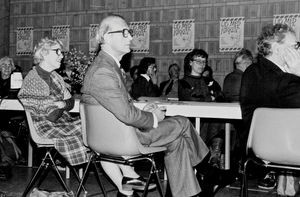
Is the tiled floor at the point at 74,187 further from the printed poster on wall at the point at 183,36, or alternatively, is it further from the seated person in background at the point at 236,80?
the printed poster on wall at the point at 183,36

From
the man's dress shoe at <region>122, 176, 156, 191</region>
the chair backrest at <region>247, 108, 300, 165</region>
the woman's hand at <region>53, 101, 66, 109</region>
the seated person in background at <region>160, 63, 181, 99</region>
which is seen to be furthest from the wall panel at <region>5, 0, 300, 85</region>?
the chair backrest at <region>247, 108, 300, 165</region>

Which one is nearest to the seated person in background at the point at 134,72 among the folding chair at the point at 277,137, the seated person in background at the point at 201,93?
the seated person in background at the point at 201,93

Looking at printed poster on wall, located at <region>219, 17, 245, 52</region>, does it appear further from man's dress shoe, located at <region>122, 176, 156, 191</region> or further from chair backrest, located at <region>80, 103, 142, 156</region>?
chair backrest, located at <region>80, 103, 142, 156</region>

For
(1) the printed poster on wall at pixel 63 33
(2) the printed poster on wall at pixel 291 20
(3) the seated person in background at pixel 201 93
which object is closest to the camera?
(3) the seated person in background at pixel 201 93

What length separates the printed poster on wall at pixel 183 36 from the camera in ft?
25.8

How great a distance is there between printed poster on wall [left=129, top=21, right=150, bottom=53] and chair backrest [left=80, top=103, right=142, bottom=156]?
507cm

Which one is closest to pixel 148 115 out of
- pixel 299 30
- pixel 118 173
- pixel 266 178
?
pixel 118 173

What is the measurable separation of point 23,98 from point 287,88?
1.98m

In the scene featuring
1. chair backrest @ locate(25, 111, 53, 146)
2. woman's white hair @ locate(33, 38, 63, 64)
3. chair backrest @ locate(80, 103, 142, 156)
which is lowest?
chair backrest @ locate(25, 111, 53, 146)

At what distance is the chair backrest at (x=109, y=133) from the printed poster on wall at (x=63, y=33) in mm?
5818

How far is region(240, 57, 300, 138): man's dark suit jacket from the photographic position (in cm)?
307

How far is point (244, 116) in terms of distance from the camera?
337cm

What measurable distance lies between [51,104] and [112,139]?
976 millimetres

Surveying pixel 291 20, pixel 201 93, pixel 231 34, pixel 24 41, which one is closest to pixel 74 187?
pixel 201 93
